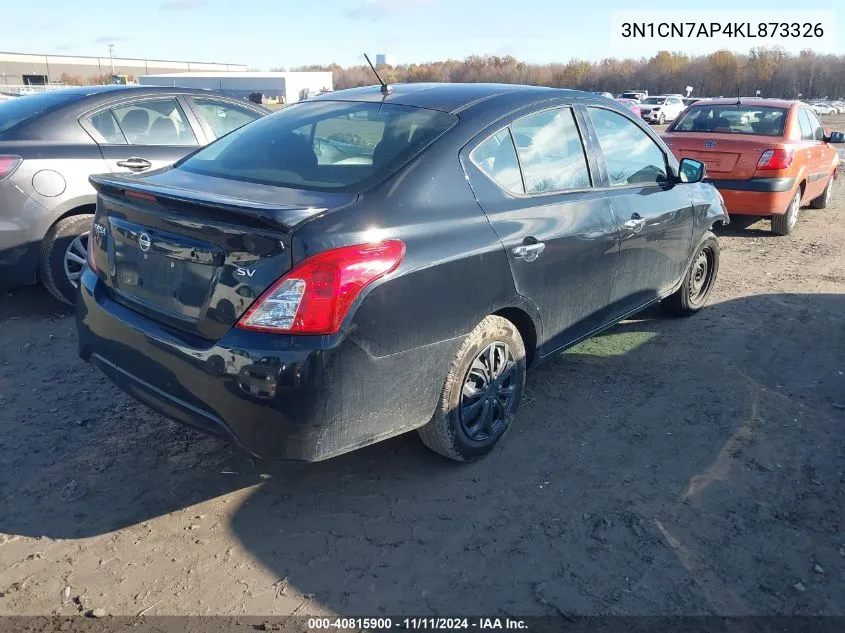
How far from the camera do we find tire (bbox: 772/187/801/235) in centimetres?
836

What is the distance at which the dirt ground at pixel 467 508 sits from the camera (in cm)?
251

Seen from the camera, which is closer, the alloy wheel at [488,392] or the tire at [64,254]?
the alloy wheel at [488,392]

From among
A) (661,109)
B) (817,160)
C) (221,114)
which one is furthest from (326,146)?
(661,109)

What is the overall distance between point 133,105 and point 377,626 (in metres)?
4.84

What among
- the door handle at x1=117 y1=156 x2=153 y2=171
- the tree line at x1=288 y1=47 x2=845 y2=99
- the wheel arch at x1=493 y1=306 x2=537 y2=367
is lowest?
the wheel arch at x1=493 y1=306 x2=537 y2=367

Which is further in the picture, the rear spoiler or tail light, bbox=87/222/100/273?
tail light, bbox=87/222/100/273

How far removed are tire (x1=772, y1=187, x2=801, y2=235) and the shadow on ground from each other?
4773 millimetres

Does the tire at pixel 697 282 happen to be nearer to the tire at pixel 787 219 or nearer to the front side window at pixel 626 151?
the front side window at pixel 626 151

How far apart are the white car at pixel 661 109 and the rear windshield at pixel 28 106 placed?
3086 cm

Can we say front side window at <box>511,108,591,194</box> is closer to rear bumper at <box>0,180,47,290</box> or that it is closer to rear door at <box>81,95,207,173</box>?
rear door at <box>81,95,207,173</box>

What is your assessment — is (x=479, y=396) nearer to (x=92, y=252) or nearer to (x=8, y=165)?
(x=92, y=252)

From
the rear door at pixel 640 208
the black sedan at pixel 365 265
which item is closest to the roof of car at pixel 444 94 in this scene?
the black sedan at pixel 365 265

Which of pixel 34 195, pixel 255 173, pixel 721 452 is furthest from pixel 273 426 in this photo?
pixel 34 195

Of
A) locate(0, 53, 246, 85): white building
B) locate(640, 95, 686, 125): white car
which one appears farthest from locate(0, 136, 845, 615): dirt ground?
locate(0, 53, 246, 85): white building
